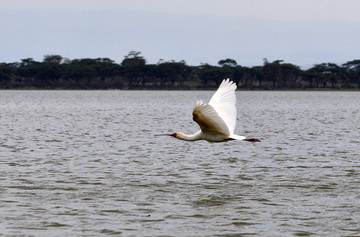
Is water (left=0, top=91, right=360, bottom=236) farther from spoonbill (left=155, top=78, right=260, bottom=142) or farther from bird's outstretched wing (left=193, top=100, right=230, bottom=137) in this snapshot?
bird's outstretched wing (left=193, top=100, right=230, bottom=137)

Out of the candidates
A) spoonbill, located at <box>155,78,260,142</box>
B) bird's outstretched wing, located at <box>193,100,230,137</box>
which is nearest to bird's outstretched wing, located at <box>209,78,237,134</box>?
spoonbill, located at <box>155,78,260,142</box>

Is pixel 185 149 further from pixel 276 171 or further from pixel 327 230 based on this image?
pixel 327 230

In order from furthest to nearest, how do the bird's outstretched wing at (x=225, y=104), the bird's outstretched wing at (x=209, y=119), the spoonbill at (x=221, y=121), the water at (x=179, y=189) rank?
the bird's outstretched wing at (x=225, y=104)
the spoonbill at (x=221, y=121)
the bird's outstretched wing at (x=209, y=119)
the water at (x=179, y=189)

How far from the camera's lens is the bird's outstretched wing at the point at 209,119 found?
16.6 m

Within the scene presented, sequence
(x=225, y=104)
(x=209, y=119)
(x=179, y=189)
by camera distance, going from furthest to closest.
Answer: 1. (x=179, y=189)
2. (x=225, y=104)
3. (x=209, y=119)

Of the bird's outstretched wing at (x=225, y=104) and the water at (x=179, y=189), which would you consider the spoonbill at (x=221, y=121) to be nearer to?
the bird's outstretched wing at (x=225, y=104)

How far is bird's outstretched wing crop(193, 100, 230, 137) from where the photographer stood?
16.6 metres

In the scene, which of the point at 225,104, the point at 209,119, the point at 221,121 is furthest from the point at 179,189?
the point at 209,119

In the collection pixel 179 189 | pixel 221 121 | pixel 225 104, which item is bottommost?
pixel 179 189

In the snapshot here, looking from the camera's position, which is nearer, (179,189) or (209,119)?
(209,119)

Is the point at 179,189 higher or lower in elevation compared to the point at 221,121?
lower

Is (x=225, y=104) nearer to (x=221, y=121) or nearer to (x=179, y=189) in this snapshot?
(x=221, y=121)

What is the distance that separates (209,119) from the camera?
58.5 feet

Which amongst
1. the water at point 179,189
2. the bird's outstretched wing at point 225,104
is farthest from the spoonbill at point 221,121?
the water at point 179,189
